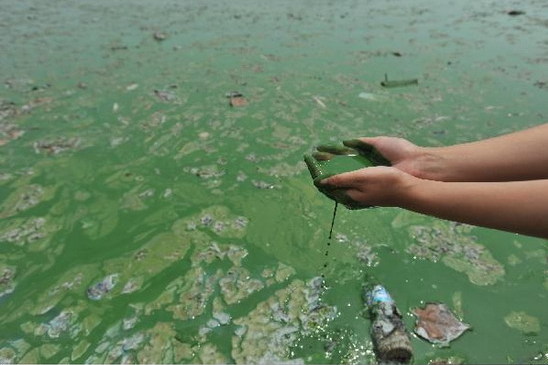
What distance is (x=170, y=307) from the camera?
310cm

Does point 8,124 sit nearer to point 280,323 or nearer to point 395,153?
point 280,323

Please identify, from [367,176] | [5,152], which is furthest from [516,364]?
[5,152]

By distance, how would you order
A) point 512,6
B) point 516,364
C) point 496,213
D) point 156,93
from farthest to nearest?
point 512,6, point 156,93, point 516,364, point 496,213

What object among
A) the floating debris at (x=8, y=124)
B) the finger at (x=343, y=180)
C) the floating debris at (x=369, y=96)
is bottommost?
the floating debris at (x=8, y=124)

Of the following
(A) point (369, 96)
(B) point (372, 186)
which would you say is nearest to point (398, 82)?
(A) point (369, 96)

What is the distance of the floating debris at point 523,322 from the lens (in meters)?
2.89

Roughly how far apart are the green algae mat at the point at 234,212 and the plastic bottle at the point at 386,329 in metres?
0.09

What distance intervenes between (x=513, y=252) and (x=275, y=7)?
410 inches

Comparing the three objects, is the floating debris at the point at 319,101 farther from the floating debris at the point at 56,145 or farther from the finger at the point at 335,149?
the floating debris at the point at 56,145

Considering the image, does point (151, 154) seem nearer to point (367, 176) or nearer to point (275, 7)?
point (367, 176)

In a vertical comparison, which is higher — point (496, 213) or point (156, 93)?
point (496, 213)

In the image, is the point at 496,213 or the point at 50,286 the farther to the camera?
the point at 50,286

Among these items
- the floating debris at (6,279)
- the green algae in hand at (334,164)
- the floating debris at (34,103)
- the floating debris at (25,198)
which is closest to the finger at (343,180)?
the green algae in hand at (334,164)

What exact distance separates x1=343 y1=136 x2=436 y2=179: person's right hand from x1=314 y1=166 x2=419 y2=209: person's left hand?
586mm
